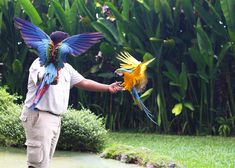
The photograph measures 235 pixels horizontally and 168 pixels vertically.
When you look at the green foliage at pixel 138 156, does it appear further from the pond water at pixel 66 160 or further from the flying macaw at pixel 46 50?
the flying macaw at pixel 46 50

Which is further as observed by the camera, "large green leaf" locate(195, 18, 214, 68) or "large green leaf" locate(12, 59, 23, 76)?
"large green leaf" locate(12, 59, 23, 76)

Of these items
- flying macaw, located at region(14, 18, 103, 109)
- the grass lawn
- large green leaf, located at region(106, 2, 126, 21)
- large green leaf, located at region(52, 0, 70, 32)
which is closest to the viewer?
flying macaw, located at region(14, 18, 103, 109)

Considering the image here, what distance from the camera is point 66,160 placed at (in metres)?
6.06

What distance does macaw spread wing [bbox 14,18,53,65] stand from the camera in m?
3.09

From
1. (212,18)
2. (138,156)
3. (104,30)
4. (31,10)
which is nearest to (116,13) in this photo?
(104,30)

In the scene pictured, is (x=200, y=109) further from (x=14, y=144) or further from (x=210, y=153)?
(x=14, y=144)

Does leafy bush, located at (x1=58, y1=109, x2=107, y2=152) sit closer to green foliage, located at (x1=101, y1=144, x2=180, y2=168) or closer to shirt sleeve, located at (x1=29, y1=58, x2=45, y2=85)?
green foliage, located at (x1=101, y1=144, x2=180, y2=168)

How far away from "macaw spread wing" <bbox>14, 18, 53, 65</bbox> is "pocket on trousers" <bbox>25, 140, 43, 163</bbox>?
579 millimetres

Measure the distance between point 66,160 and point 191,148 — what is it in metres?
1.95

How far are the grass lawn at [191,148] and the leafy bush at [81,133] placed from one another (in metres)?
0.42

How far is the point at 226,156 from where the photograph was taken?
6254 millimetres

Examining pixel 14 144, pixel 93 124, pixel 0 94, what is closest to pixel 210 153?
pixel 93 124

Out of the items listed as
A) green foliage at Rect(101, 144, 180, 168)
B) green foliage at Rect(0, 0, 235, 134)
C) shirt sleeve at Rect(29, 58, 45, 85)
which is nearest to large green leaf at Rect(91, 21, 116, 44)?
green foliage at Rect(0, 0, 235, 134)

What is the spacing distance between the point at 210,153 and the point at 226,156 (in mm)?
340
